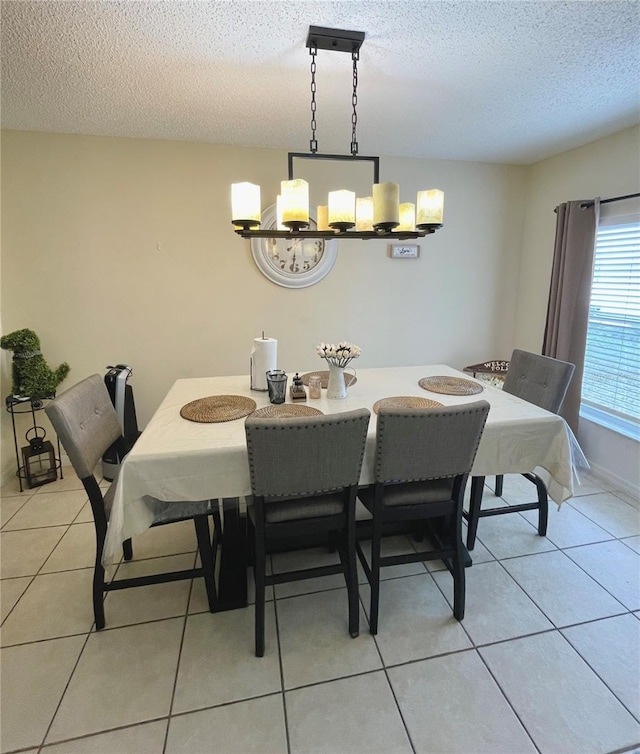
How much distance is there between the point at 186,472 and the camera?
1.54m

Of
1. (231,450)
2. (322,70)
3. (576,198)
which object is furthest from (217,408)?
(576,198)

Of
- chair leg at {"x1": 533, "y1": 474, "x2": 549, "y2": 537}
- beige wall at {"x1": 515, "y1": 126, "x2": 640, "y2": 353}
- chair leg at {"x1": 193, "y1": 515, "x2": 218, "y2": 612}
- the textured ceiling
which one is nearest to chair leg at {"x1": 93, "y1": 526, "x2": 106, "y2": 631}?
chair leg at {"x1": 193, "y1": 515, "x2": 218, "y2": 612}

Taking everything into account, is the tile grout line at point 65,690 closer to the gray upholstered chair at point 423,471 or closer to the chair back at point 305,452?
the chair back at point 305,452

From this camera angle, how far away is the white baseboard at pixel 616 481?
8.86 ft

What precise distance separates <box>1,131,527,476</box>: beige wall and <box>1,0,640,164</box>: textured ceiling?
255mm

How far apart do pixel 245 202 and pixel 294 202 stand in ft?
0.69

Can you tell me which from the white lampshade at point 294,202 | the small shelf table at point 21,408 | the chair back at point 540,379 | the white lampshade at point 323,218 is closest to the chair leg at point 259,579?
the white lampshade at point 294,202

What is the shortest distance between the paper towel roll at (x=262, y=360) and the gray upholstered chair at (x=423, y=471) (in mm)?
824

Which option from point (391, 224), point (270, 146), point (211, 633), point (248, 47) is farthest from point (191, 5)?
point (211, 633)

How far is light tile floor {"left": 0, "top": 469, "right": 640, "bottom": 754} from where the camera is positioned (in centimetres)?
131

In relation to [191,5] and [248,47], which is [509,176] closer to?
[248,47]

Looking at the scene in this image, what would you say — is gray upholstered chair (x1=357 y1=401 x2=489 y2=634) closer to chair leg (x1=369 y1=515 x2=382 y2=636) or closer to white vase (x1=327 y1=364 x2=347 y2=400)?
chair leg (x1=369 y1=515 x2=382 y2=636)

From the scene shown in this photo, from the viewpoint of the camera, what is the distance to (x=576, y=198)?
3.04 meters

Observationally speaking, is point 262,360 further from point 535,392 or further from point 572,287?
point 572,287
